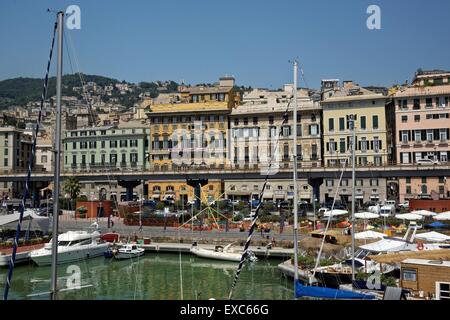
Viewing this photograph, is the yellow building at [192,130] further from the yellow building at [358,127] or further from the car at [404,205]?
the car at [404,205]

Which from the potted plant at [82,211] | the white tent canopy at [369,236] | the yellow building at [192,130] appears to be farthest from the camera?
the yellow building at [192,130]

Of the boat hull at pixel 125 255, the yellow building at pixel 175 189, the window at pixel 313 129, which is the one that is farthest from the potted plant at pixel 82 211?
the window at pixel 313 129

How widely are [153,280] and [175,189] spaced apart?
124ft

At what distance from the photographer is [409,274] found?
14.6 metres

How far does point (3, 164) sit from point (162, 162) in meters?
24.0

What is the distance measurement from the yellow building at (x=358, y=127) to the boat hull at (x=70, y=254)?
28364 millimetres

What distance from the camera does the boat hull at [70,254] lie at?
84.1 ft

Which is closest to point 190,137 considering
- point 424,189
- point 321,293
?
point 424,189
